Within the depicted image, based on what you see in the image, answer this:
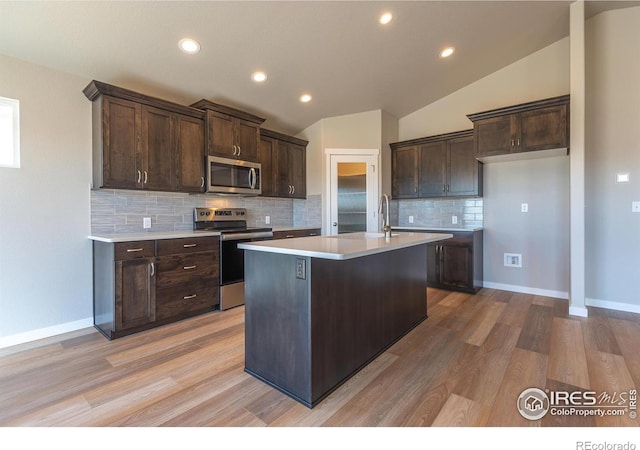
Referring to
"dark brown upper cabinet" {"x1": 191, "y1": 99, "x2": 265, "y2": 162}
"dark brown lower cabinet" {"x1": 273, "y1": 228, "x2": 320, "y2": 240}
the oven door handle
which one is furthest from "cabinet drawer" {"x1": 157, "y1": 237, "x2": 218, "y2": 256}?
"dark brown upper cabinet" {"x1": 191, "y1": 99, "x2": 265, "y2": 162}

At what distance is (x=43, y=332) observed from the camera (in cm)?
271

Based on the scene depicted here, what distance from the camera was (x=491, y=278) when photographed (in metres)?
4.37

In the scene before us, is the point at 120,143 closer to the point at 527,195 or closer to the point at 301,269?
the point at 301,269

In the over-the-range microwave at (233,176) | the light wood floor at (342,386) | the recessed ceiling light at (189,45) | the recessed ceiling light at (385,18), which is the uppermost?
the recessed ceiling light at (385,18)

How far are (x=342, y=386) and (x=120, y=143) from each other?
9.37 ft

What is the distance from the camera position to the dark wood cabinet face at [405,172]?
4.75 meters

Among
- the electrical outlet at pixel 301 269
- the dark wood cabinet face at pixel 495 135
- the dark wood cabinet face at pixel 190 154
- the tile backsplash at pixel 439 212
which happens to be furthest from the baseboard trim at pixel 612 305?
the dark wood cabinet face at pixel 190 154

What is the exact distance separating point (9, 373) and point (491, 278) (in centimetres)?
512

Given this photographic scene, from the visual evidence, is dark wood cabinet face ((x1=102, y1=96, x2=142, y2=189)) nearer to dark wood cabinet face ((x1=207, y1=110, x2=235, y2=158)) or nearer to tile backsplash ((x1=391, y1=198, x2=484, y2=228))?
dark wood cabinet face ((x1=207, y1=110, x2=235, y2=158))

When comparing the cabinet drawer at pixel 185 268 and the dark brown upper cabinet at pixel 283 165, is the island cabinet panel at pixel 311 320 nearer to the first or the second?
the cabinet drawer at pixel 185 268

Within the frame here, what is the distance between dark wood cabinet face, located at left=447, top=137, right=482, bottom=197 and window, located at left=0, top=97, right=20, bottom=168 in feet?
15.7

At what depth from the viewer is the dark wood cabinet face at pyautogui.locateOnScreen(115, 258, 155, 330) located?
2.68 metres

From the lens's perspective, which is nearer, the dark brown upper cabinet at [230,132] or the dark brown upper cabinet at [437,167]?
the dark brown upper cabinet at [230,132]

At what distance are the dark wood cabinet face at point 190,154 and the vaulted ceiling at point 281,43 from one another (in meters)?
0.40
